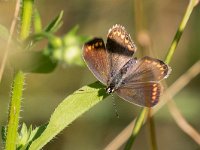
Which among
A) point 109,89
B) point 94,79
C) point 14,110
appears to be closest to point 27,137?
point 14,110

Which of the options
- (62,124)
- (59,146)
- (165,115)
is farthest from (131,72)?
(59,146)

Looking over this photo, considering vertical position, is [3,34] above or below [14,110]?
above

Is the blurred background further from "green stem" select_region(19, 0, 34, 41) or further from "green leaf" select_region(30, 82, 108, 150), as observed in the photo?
"green stem" select_region(19, 0, 34, 41)

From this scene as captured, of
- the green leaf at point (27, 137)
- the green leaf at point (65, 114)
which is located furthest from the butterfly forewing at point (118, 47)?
the green leaf at point (27, 137)

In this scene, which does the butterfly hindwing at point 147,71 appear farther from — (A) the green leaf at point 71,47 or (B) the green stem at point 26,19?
(B) the green stem at point 26,19

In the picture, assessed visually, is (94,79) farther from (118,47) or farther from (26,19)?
(26,19)

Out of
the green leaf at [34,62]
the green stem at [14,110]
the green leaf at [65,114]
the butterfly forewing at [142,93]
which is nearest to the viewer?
the green leaf at [34,62]
